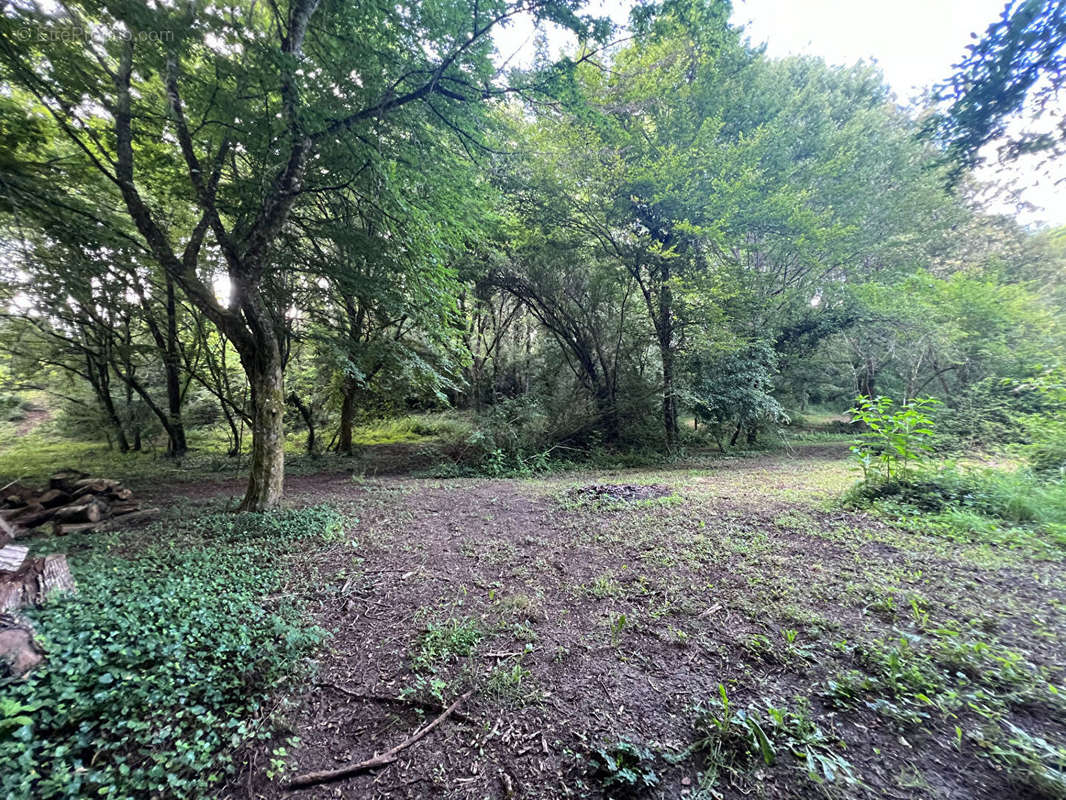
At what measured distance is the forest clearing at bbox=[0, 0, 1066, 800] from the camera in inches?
66.1

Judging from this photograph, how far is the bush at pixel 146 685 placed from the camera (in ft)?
4.77

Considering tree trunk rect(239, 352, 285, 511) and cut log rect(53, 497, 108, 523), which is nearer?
cut log rect(53, 497, 108, 523)

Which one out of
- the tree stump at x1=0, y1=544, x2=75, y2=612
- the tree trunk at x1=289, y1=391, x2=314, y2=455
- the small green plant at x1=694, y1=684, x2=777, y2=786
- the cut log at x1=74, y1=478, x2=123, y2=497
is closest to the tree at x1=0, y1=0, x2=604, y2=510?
the tree stump at x1=0, y1=544, x2=75, y2=612

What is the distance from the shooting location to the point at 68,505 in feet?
16.1

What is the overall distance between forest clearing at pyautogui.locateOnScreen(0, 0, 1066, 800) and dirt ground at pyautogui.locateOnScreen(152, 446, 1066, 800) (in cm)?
2

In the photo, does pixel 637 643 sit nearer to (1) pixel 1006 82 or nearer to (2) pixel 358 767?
(2) pixel 358 767

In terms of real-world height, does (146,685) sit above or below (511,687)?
above

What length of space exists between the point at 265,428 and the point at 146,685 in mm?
3547

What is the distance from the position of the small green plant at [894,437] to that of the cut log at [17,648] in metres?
6.46

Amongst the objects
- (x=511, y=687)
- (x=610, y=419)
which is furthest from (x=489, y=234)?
(x=511, y=687)

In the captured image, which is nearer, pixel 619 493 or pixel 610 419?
pixel 619 493

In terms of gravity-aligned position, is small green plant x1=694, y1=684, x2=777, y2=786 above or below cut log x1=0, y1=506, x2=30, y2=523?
below

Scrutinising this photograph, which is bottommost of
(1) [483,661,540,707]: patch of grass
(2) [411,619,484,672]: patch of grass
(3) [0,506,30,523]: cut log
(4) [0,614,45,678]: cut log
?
(1) [483,661,540,707]: patch of grass

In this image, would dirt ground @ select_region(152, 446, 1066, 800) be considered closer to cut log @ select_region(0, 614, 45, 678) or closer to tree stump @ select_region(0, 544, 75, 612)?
cut log @ select_region(0, 614, 45, 678)
